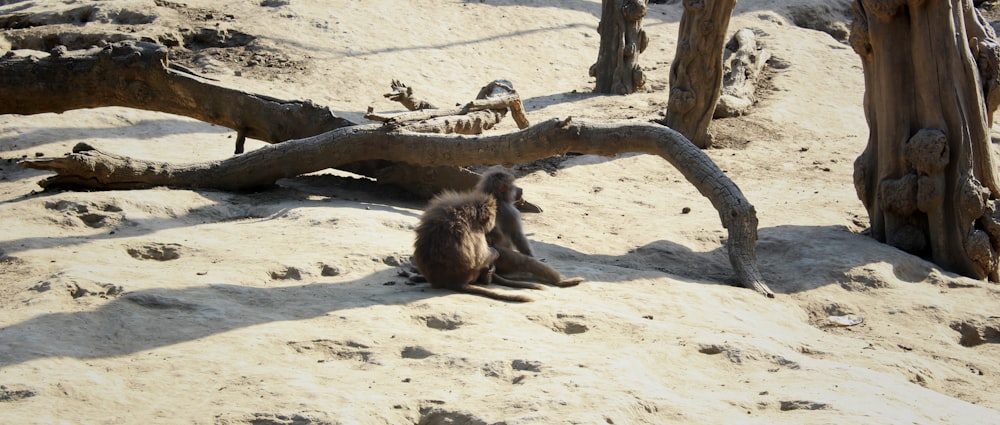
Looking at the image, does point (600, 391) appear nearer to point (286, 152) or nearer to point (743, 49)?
point (286, 152)

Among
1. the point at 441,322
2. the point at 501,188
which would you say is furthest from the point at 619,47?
the point at 441,322

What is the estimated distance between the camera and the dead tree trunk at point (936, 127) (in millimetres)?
7828

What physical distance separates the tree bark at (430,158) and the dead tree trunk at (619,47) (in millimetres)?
5568

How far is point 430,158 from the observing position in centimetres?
790

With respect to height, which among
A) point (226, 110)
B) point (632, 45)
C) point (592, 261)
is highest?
point (632, 45)

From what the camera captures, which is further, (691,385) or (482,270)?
(482,270)

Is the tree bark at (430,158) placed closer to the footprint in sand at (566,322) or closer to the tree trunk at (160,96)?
the tree trunk at (160,96)

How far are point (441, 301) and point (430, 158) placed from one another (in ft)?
8.59

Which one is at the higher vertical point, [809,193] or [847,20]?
[847,20]

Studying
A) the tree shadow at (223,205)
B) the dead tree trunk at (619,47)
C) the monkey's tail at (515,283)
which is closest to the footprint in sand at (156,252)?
the tree shadow at (223,205)

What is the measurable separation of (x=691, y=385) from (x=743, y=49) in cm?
1047

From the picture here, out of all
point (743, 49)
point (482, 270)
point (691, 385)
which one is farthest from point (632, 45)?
point (691, 385)

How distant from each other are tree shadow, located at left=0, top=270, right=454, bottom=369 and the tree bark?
222cm

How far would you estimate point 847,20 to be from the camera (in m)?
18.3
